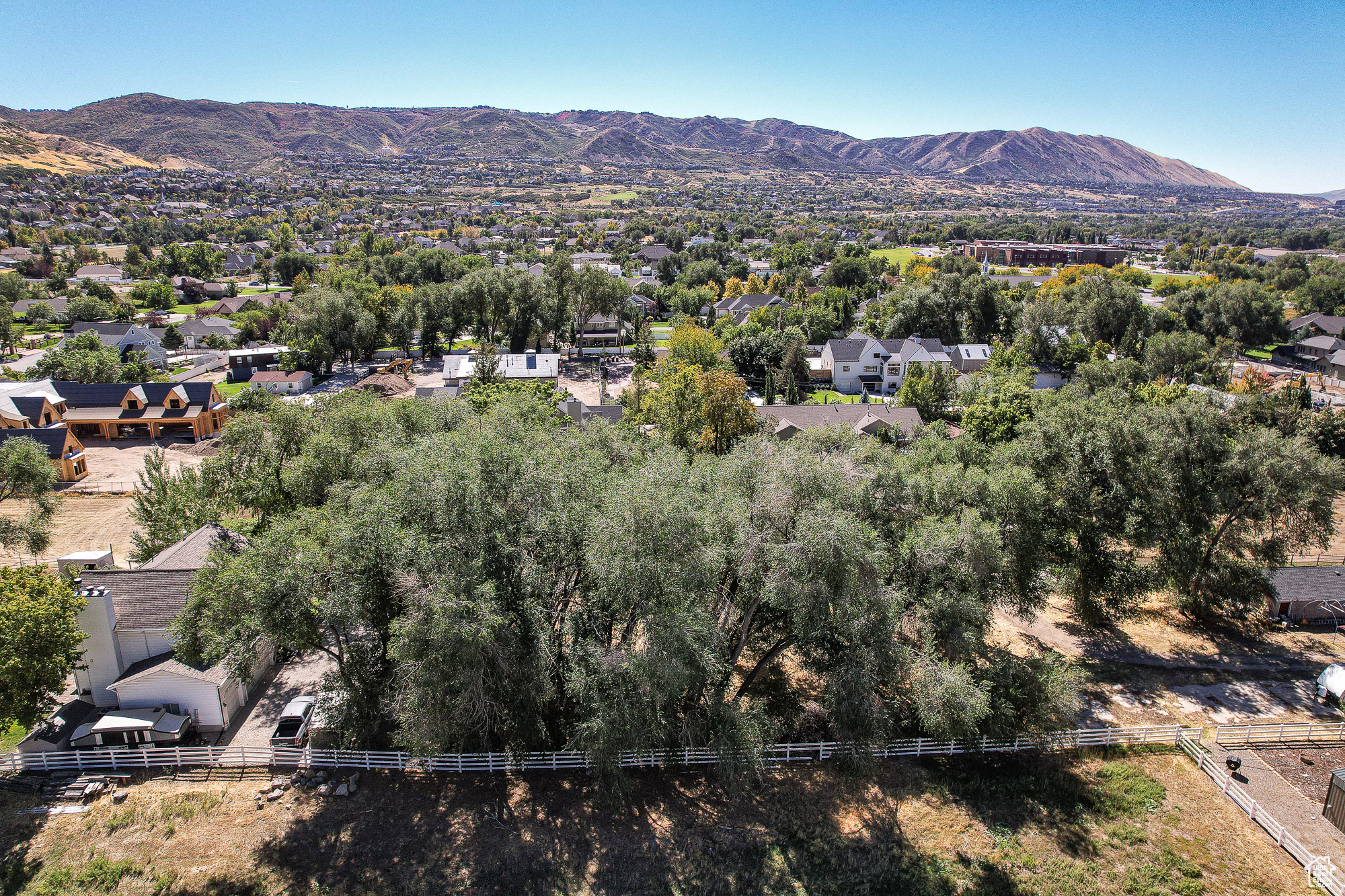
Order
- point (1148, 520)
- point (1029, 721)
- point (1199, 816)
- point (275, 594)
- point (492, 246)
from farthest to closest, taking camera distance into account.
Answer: point (492, 246) < point (1148, 520) < point (1029, 721) < point (1199, 816) < point (275, 594)

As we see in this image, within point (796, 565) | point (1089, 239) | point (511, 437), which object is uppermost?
point (1089, 239)

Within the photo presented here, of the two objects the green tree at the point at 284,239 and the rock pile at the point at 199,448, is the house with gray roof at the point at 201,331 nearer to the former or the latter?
the rock pile at the point at 199,448

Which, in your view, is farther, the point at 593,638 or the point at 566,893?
the point at 593,638

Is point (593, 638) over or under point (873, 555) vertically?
under

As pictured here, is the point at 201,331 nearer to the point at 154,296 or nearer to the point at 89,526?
the point at 154,296

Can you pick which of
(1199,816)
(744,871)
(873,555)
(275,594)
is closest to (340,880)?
(275,594)

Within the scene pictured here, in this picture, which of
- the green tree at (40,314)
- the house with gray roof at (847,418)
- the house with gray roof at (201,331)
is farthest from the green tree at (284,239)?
the house with gray roof at (847,418)

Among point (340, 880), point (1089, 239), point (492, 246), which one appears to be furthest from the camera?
point (1089, 239)

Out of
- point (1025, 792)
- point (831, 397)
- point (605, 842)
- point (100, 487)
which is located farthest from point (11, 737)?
point (831, 397)

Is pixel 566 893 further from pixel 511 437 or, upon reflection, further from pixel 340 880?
pixel 511 437
